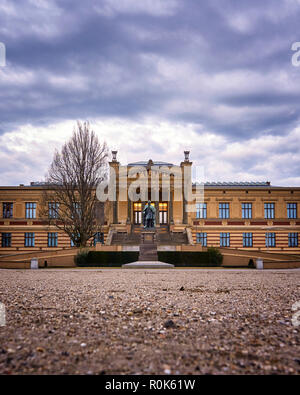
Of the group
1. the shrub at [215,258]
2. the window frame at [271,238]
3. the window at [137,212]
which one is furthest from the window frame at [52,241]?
the window frame at [271,238]

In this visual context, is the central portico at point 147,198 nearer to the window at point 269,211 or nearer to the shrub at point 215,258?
the window at point 269,211

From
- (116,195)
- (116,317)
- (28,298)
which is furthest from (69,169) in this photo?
→ (116,317)

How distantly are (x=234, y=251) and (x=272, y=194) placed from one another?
15.1 meters

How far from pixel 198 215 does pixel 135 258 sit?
1670 cm

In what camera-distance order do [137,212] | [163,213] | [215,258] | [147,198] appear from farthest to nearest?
[137,212]
[163,213]
[147,198]
[215,258]

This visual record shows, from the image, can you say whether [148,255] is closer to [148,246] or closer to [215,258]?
[148,246]

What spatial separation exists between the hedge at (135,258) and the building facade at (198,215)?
41.7ft

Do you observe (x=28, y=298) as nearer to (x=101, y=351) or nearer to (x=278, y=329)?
(x=101, y=351)

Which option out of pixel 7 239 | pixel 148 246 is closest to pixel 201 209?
pixel 148 246

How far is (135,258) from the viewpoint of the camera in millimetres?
26875

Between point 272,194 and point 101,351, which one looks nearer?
point 101,351

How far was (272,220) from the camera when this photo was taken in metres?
40.8

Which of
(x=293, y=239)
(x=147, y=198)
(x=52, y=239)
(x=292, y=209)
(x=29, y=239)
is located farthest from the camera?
(x=292, y=209)

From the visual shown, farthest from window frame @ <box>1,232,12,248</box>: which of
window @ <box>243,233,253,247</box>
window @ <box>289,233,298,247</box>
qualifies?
window @ <box>289,233,298,247</box>
